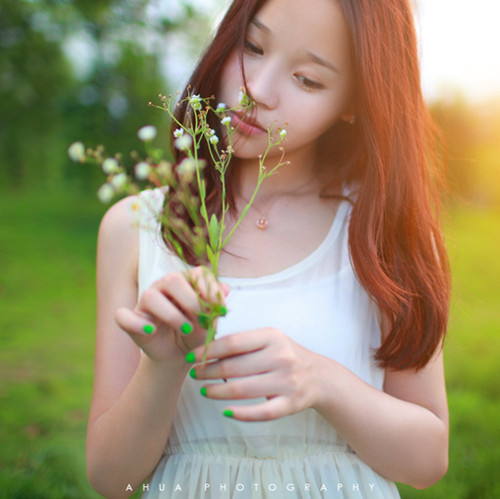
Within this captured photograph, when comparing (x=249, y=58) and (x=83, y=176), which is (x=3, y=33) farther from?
(x=249, y=58)

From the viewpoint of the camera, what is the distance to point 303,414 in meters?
1.56

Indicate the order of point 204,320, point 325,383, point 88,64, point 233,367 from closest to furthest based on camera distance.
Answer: point 204,320 → point 233,367 → point 325,383 → point 88,64

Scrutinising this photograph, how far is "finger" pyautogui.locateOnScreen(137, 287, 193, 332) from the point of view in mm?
1058

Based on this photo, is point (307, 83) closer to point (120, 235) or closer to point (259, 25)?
point (259, 25)

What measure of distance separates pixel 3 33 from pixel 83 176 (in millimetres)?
2491

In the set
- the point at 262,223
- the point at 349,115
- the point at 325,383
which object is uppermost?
the point at 349,115

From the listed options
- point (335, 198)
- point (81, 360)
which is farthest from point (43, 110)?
point (335, 198)

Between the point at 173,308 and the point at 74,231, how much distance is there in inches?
347

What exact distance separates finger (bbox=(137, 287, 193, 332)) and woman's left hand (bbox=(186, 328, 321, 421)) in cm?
8

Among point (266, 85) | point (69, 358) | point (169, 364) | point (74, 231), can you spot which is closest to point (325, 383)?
point (169, 364)

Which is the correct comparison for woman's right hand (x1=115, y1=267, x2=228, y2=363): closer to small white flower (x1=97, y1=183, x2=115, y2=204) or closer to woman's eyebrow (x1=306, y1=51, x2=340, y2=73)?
small white flower (x1=97, y1=183, x2=115, y2=204)

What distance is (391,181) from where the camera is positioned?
5.74 ft

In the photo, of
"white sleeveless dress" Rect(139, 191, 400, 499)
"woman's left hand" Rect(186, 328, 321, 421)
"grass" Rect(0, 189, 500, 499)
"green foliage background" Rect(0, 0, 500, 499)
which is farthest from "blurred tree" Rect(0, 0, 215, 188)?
"woman's left hand" Rect(186, 328, 321, 421)

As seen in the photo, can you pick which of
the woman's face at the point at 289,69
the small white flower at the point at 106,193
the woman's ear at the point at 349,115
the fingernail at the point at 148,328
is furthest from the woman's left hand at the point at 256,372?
the woman's ear at the point at 349,115
